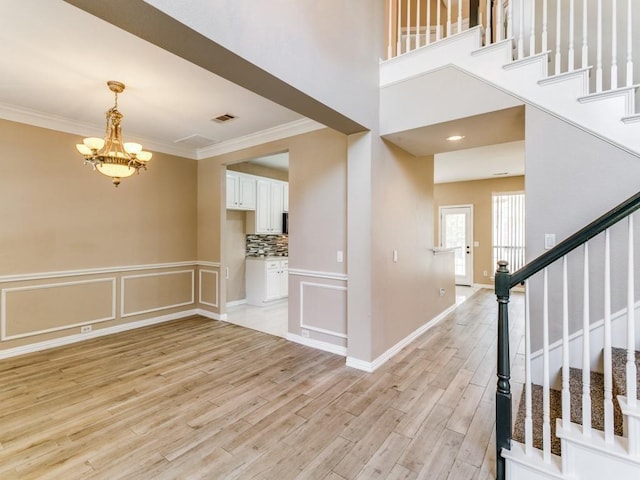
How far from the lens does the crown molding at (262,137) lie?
12.2ft

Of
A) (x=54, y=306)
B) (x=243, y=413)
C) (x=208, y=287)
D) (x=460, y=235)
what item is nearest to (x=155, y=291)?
(x=208, y=287)

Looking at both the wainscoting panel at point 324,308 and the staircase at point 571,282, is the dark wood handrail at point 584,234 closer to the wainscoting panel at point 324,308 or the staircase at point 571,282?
the staircase at point 571,282

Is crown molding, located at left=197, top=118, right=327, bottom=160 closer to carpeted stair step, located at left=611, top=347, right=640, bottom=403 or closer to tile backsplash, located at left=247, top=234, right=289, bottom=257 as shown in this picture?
tile backsplash, located at left=247, top=234, right=289, bottom=257

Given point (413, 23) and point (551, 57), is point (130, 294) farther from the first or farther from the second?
point (551, 57)

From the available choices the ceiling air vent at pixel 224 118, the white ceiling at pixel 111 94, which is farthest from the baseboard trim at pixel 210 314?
the ceiling air vent at pixel 224 118

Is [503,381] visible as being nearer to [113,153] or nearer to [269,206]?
[113,153]

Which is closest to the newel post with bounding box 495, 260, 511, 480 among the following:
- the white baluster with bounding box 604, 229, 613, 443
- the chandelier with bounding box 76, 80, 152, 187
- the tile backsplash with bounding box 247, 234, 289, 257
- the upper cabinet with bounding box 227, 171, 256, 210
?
the white baluster with bounding box 604, 229, 613, 443

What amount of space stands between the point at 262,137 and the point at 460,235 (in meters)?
6.08

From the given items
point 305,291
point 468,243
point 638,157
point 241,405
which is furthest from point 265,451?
point 468,243

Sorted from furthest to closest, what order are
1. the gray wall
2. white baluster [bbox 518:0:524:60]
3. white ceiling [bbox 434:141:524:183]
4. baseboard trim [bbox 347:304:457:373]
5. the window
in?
1. the window
2. white ceiling [bbox 434:141:524:183]
3. baseboard trim [bbox 347:304:457:373]
4. white baluster [bbox 518:0:524:60]
5. the gray wall

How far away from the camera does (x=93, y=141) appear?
271 centimetres

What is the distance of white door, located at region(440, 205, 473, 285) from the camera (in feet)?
25.7

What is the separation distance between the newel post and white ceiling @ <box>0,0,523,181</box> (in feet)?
5.45

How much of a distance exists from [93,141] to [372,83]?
2.66 metres
